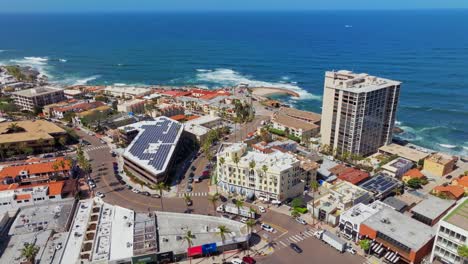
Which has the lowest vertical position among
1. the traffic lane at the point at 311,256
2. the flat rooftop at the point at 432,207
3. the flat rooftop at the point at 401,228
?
the traffic lane at the point at 311,256

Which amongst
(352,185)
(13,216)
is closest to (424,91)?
(352,185)

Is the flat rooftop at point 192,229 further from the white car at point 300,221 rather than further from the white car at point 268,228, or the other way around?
the white car at point 300,221

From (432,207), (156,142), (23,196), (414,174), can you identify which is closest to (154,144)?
(156,142)

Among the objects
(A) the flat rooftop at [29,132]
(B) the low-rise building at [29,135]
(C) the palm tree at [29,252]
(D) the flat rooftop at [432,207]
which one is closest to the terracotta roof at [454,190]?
(D) the flat rooftop at [432,207]

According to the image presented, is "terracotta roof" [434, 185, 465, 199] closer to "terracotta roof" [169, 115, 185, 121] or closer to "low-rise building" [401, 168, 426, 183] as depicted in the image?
"low-rise building" [401, 168, 426, 183]

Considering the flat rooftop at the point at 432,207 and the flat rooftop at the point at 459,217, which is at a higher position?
the flat rooftop at the point at 459,217

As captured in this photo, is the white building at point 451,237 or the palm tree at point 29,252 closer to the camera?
the white building at point 451,237

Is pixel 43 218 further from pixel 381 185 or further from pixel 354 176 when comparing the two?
pixel 381 185
